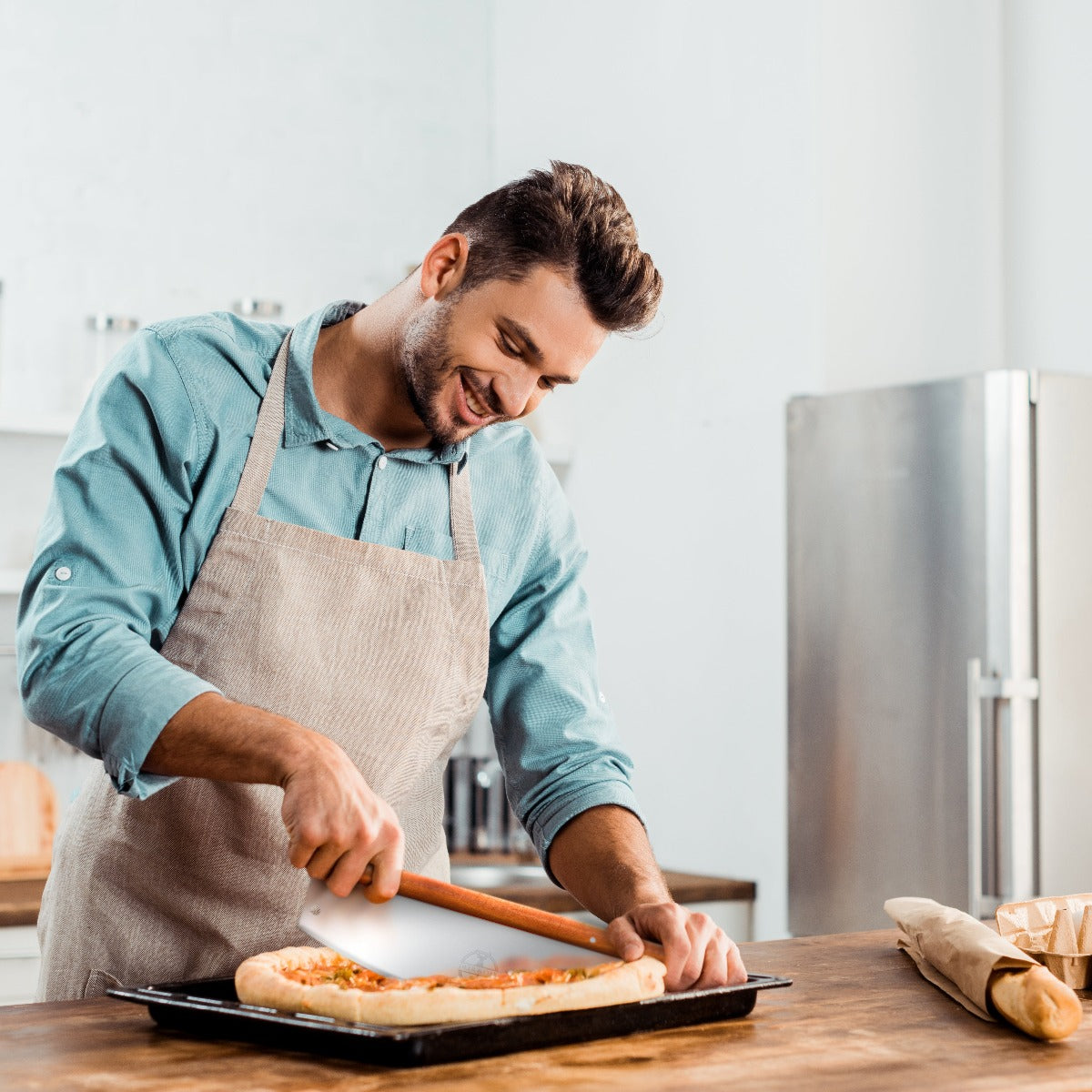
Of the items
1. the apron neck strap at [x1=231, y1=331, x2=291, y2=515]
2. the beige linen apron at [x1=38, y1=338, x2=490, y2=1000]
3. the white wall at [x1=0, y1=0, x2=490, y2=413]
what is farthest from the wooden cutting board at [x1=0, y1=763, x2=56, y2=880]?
the apron neck strap at [x1=231, y1=331, x2=291, y2=515]

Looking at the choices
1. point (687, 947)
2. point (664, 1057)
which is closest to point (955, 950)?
point (687, 947)

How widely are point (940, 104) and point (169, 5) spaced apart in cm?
164

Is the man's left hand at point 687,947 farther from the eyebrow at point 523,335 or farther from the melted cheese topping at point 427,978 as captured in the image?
the eyebrow at point 523,335

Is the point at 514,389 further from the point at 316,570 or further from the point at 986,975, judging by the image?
the point at 986,975

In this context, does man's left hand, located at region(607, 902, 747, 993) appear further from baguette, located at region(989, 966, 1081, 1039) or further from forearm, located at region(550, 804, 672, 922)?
baguette, located at region(989, 966, 1081, 1039)

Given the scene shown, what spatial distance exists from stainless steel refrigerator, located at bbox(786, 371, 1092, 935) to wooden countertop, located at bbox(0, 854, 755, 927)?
170 millimetres

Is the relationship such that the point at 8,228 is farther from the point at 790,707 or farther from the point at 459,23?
the point at 790,707

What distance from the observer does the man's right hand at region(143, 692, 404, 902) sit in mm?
1178

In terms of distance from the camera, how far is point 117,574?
4.70ft

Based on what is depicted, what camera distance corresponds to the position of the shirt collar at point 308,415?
159 centimetres

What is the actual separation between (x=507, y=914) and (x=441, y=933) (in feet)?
0.19

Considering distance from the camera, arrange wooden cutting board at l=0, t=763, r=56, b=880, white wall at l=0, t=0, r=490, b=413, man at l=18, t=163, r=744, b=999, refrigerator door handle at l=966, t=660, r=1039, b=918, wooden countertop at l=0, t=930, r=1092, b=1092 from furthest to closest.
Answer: white wall at l=0, t=0, r=490, b=413, wooden cutting board at l=0, t=763, r=56, b=880, refrigerator door handle at l=966, t=660, r=1039, b=918, man at l=18, t=163, r=744, b=999, wooden countertop at l=0, t=930, r=1092, b=1092

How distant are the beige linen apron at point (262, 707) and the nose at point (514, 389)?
0.64 feet

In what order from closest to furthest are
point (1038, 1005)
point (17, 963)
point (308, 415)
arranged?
1. point (1038, 1005)
2. point (308, 415)
3. point (17, 963)
